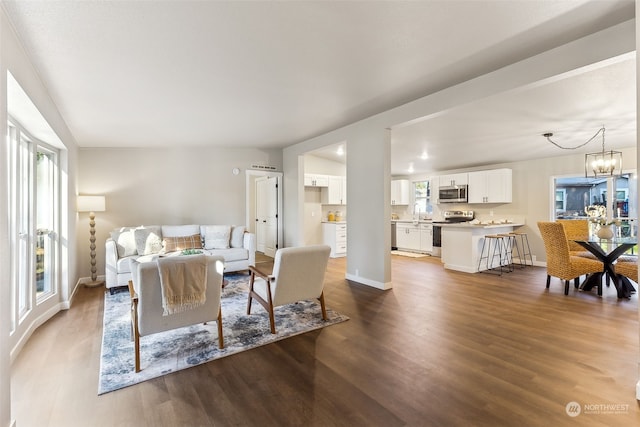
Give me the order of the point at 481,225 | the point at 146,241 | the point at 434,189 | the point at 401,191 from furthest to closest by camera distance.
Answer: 1. the point at 401,191
2. the point at 434,189
3. the point at 481,225
4. the point at 146,241

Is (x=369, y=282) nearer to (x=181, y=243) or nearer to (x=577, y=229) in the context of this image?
→ (x=181, y=243)

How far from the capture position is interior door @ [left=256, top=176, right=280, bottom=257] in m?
6.93

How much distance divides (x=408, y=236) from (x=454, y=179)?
1927mm

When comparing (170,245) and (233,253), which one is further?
(233,253)

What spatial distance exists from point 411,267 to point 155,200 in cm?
529

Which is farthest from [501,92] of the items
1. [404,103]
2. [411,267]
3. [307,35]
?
[411,267]

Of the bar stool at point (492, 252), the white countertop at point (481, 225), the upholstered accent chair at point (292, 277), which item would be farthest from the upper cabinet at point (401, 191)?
the upholstered accent chair at point (292, 277)

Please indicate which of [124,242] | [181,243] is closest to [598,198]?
[181,243]

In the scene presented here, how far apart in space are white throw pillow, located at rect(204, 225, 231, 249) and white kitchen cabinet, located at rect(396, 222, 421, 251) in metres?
4.95

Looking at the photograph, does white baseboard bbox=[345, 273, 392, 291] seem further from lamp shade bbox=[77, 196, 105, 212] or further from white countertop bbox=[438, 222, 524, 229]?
lamp shade bbox=[77, 196, 105, 212]

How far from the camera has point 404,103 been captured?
383 cm

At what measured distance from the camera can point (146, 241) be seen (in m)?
4.84

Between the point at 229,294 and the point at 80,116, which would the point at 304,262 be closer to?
the point at 229,294

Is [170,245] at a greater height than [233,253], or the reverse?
[170,245]
